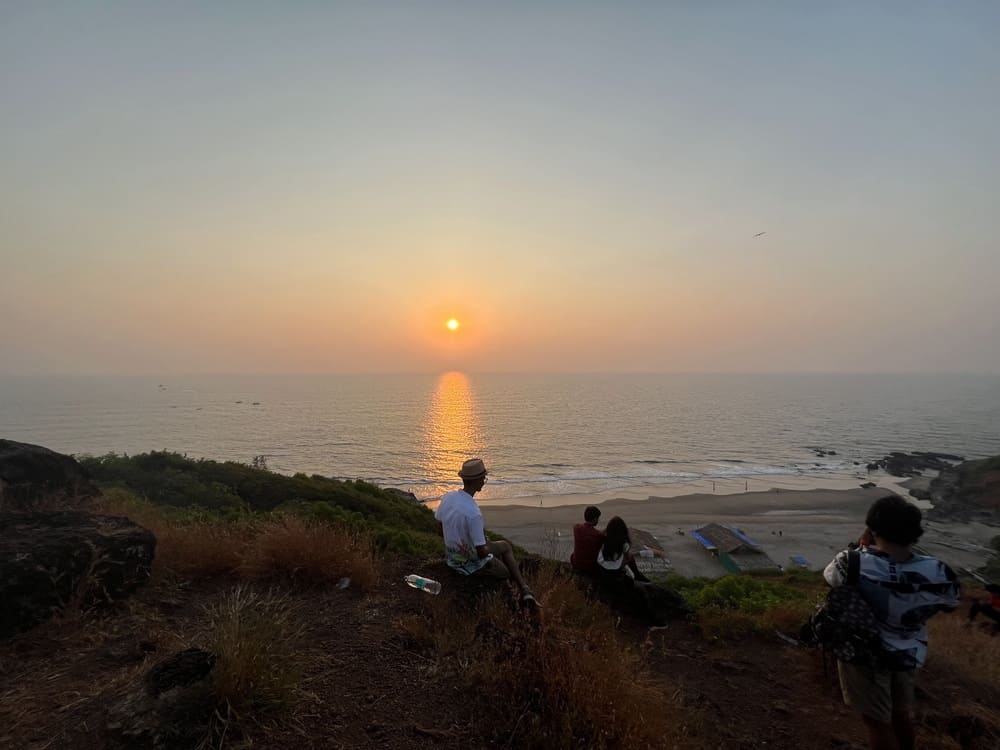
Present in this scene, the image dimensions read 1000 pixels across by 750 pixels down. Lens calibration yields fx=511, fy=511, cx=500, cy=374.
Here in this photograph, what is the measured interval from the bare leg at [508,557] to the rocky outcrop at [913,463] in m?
60.0

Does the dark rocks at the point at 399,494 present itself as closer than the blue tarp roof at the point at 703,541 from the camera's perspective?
Yes

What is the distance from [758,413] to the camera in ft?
338

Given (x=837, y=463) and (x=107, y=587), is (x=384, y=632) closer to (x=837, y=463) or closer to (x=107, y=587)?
(x=107, y=587)

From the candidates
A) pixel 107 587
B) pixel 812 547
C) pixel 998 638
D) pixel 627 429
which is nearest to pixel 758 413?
pixel 627 429

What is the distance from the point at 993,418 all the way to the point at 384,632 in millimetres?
132011

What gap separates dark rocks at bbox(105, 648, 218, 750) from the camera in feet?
9.66

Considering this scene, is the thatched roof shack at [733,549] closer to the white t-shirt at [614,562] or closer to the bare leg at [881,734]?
the white t-shirt at [614,562]

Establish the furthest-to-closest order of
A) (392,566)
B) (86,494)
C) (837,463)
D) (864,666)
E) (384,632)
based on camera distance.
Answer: (837,463)
(86,494)
(392,566)
(384,632)
(864,666)

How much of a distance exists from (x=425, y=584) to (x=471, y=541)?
794mm

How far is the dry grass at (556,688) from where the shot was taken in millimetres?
3314

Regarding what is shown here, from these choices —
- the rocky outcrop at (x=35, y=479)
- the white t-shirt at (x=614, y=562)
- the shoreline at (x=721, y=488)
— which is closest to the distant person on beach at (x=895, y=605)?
the white t-shirt at (x=614, y=562)

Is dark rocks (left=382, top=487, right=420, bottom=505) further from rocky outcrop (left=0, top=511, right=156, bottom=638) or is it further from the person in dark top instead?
rocky outcrop (left=0, top=511, right=156, bottom=638)

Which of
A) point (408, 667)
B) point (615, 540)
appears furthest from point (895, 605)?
point (615, 540)

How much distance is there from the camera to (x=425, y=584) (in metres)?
6.00
